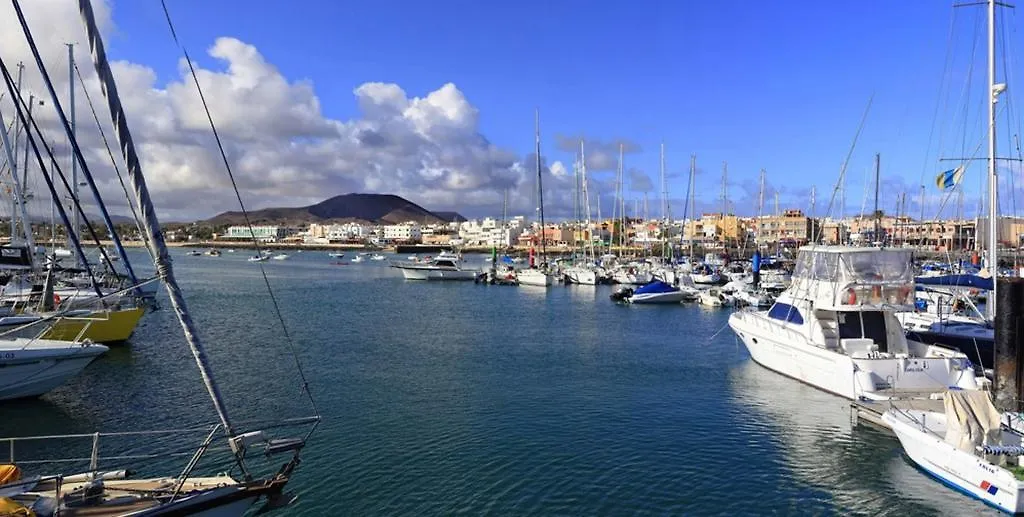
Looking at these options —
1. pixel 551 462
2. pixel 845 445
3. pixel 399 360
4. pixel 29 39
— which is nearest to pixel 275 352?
pixel 399 360

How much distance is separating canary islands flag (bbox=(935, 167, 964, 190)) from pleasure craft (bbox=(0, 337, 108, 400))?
32.1 meters

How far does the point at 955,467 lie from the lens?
14.0 m

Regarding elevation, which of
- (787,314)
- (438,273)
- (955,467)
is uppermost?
(787,314)

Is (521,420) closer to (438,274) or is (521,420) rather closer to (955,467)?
(955,467)

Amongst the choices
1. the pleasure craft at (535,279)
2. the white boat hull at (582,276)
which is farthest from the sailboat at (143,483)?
the white boat hull at (582,276)

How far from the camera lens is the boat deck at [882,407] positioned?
56.9 ft

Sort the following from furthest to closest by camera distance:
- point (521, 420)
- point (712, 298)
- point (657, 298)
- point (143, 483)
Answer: point (657, 298) → point (712, 298) → point (521, 420) → point (143, 483)

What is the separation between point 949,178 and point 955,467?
16640 millimetres

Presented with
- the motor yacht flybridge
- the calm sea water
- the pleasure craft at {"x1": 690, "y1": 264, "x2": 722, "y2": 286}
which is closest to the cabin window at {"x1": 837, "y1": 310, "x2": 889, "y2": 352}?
the motor yacht flybridge

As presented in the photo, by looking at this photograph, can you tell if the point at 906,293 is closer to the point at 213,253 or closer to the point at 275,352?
the point at 275,352

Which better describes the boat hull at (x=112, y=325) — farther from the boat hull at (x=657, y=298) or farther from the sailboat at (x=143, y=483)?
the boat hull at (x=657, y=298)

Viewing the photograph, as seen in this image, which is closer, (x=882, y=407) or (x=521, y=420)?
(x=882, y=407)

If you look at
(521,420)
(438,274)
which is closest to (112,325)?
(521,420)

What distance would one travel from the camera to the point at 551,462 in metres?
15.8
